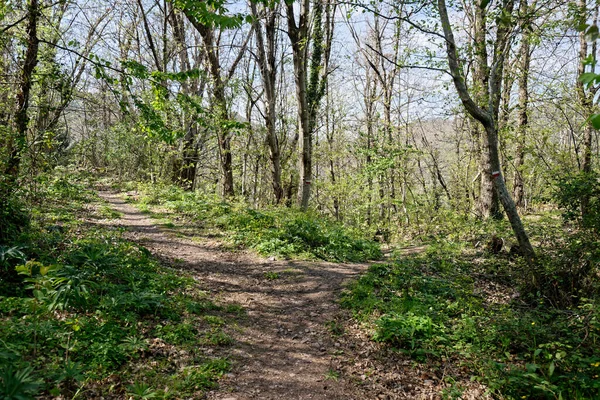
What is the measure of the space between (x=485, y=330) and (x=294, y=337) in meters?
2.50

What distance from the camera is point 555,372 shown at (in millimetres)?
3746

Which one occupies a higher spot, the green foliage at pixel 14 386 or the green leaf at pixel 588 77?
the green leaf at pixel 588 77

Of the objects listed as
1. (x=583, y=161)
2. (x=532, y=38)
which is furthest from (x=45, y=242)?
(x=583, y=161)

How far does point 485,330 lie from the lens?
4621mm

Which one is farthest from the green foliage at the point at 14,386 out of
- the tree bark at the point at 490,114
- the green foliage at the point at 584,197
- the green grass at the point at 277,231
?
the green foliage at the point at 584,197

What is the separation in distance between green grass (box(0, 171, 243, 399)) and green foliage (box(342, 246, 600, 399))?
227 cm

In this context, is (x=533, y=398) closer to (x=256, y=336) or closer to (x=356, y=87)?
(x=256, y=336)

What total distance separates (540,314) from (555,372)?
157 centimetres

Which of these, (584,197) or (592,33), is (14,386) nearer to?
(592,33)

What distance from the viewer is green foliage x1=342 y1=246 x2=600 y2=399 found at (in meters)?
3.63

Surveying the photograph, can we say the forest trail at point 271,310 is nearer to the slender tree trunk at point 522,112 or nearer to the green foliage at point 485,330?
the green foliage at point 485,330

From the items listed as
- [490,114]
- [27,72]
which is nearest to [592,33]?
[490,114]

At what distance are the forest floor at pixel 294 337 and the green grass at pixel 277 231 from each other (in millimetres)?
491

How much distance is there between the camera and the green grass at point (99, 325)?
310 cm
